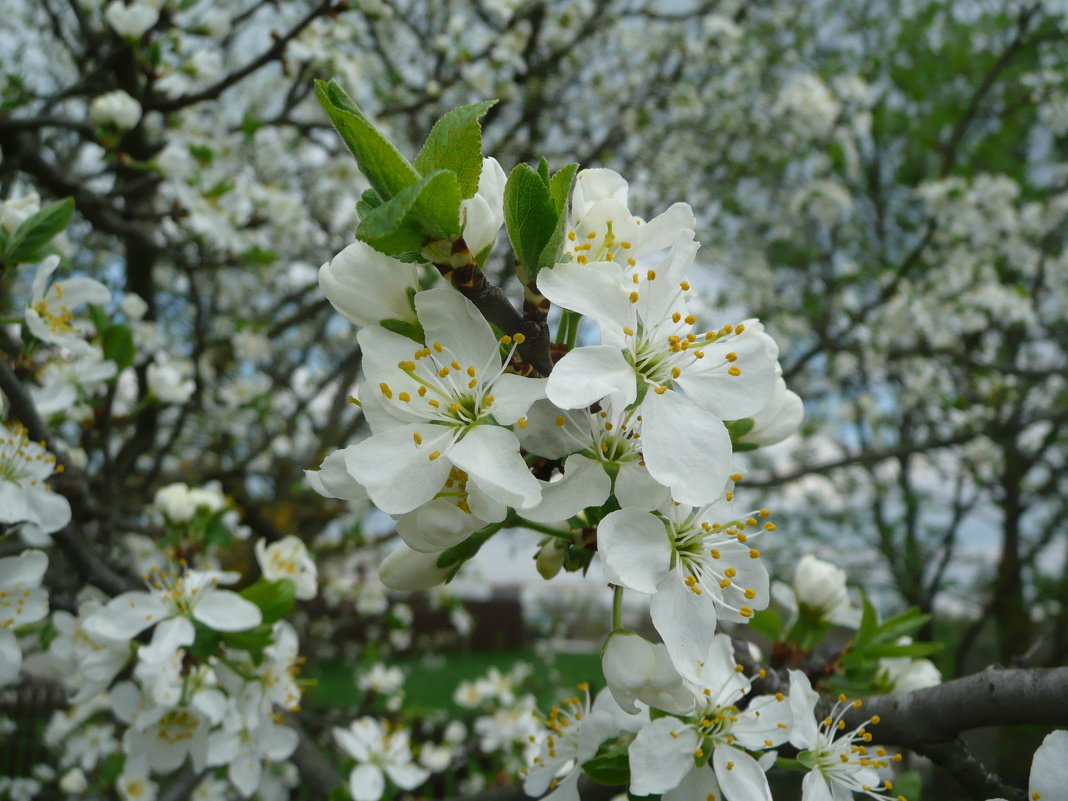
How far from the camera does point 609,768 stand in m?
1.05

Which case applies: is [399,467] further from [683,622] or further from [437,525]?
[683,622]

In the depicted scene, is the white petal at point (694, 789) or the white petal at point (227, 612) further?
the white petal at point (227, 612)

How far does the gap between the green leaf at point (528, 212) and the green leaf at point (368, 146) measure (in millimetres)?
96

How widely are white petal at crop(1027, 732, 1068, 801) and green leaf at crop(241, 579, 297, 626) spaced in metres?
1.12

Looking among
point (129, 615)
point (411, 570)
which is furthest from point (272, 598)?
point (411, 570)

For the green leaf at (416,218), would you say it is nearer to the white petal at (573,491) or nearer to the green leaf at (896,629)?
the white petal at (573,491)

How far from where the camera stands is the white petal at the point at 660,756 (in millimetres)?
948

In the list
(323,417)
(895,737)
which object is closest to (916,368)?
(323,417)

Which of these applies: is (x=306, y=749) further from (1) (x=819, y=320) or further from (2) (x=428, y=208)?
(1) (x=819, y=320)

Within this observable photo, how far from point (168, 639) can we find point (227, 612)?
0.10 m

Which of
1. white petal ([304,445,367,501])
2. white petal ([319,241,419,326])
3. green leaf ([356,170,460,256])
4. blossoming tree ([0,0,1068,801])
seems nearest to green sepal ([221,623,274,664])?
blossoming tree ([0,0,1068,801])

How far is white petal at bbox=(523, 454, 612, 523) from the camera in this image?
82cm

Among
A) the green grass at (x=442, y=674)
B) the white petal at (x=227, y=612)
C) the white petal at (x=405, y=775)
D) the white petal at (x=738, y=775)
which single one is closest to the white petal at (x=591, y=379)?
the white petal at (x=738, y=775)

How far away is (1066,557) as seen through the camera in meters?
7.77
